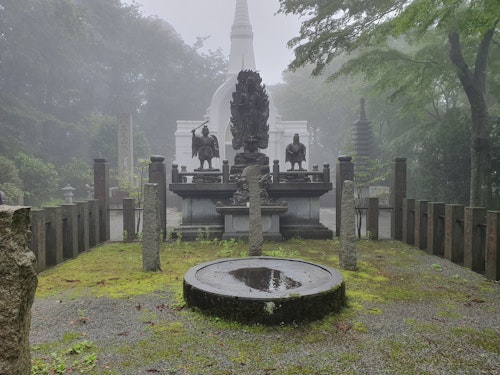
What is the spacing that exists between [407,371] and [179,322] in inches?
100

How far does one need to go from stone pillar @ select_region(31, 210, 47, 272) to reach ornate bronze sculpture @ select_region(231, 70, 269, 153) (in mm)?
6876

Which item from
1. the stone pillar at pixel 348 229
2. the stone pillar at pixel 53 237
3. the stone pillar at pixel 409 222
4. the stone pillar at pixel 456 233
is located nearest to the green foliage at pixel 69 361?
the stone pillar at pixel 53 237

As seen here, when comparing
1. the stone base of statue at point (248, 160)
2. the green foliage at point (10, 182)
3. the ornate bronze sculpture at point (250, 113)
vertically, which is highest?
the ornate bronze sculpture at point (250, 113)

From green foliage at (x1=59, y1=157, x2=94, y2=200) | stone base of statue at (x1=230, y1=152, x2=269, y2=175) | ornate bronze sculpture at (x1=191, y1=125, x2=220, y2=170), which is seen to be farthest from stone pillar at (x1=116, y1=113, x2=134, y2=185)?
stone base of statue at (x1=230, y1=152, x2=269, y2=175)

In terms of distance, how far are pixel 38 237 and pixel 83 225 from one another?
2111 millimetres

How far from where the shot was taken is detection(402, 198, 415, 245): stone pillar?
9.98 metres

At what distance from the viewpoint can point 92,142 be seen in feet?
93.5

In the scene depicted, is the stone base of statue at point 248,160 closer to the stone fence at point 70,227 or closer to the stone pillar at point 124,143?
the stone fence at point 70,227

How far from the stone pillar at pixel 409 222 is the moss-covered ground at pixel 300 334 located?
3039 mm

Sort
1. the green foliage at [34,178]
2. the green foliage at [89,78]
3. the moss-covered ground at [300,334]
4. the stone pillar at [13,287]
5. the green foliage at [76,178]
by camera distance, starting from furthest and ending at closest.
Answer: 1. the green foliage at [89,78]
2. the green foliage at [76,178]
3. the green foliage at [34,178]
4. the moss-covered ground at [300,334]
5. the stone pillar at [13,287]

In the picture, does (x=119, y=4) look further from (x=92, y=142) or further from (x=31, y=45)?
(x=92, y=142)

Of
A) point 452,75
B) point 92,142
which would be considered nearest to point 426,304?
point 452,75

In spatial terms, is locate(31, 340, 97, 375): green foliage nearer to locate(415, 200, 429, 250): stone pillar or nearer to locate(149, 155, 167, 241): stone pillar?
locate(149, 155, 167, 241): stone pillar

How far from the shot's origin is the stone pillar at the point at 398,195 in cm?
1069
